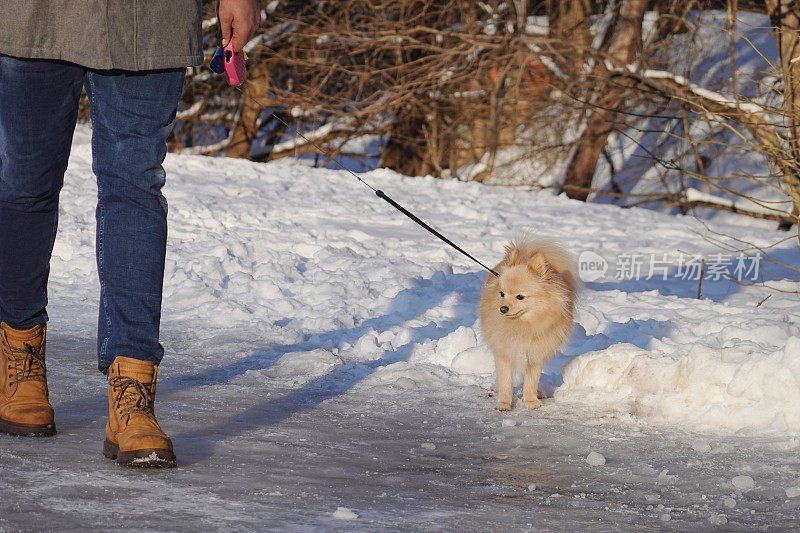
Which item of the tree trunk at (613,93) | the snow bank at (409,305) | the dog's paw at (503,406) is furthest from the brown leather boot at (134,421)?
the tree trunk at (613,93)

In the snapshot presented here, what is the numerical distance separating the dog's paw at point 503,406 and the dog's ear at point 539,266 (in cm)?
62

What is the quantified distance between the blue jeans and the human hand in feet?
0.87

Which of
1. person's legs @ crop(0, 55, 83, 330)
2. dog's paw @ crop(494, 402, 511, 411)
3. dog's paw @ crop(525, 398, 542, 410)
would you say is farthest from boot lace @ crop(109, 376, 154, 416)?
dog's paw @ crop(525, 398, 542, 410)

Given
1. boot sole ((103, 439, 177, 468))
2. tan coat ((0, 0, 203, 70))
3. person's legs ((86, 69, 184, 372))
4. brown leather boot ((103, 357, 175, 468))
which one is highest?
tan coat ((0, 0, 203, 70))

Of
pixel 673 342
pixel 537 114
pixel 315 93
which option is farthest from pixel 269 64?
pixel 673 342

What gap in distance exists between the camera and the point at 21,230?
280 centimetres

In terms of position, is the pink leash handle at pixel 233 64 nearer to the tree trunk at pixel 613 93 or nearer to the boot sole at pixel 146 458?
the boot sole at pixel 146 458

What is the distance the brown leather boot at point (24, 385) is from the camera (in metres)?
2.75

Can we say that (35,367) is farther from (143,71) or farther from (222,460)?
(143,71)

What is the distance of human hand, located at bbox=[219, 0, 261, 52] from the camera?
285cm

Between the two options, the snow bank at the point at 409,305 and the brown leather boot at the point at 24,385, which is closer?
the brown leather boot at the point at 24,385

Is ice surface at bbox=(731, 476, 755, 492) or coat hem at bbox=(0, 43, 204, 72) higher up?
coat hem at bbox=(0, 43, 204, 72)

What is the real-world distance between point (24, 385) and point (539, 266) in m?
2.16

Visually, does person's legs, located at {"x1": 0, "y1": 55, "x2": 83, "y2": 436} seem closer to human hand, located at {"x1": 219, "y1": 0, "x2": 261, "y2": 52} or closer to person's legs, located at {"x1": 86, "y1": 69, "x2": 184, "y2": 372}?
person's legs, located at {"x1": 86, "y1": 69, "x2": 184, "y2": 372}
